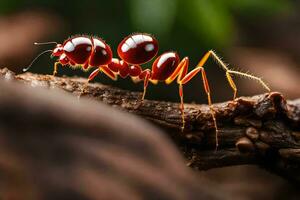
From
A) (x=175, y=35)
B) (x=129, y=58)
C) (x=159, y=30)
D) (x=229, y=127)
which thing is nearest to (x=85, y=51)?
(x=129, y=58)

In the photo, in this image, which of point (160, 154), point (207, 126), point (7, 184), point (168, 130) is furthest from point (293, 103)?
point (7, 184)

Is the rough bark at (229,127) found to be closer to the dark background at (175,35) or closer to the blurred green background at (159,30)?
the dark background at (175,35)

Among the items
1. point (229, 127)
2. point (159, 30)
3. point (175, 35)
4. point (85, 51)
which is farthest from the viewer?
point (175, 35)

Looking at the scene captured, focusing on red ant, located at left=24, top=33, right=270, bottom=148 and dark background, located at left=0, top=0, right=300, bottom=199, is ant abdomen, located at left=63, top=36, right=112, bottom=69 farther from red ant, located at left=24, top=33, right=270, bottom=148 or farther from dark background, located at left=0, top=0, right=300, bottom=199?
dark background, located at left=0, top=0, right=300, bottom=199

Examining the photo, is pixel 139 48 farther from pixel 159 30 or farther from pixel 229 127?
pixel 159 30

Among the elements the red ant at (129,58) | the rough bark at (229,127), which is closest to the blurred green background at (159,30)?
the red ant at (129,58)

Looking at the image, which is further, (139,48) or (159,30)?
(159,30)
